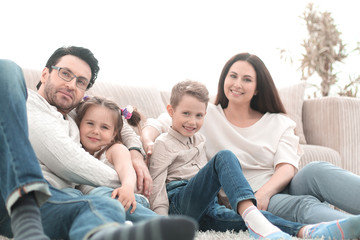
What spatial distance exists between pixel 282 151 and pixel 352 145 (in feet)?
3.34

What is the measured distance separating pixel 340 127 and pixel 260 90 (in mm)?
909

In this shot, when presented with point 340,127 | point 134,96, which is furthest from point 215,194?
point 340,127

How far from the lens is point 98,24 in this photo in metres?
3.15

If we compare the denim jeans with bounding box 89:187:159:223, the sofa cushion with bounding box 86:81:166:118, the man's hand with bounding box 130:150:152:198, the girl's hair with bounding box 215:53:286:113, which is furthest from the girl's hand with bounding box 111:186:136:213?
the sofa cushion with bounding box 86:81:166:118

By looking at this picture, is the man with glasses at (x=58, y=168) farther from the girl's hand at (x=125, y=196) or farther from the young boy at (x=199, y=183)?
the young boy at (x=199, y=183)

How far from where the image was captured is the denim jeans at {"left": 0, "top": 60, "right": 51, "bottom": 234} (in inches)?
30.3

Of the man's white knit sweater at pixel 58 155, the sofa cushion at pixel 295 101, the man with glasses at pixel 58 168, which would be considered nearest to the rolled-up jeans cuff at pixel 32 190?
the man with glasses at pixel 58 168

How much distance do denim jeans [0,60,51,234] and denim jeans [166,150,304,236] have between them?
0.60 m

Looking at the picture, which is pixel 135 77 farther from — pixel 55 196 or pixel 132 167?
pixel 55 196

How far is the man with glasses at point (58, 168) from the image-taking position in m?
0.72

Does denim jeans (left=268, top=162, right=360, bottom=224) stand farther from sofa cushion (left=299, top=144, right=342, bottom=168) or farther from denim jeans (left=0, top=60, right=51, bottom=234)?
denim jeans (left=0, top=60, right=51, bottom=234)

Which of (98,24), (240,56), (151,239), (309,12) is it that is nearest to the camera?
(151,239)

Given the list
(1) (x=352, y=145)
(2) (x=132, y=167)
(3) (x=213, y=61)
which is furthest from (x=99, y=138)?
(3) (x=213, y=61)

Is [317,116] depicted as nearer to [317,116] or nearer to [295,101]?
[317,116]
